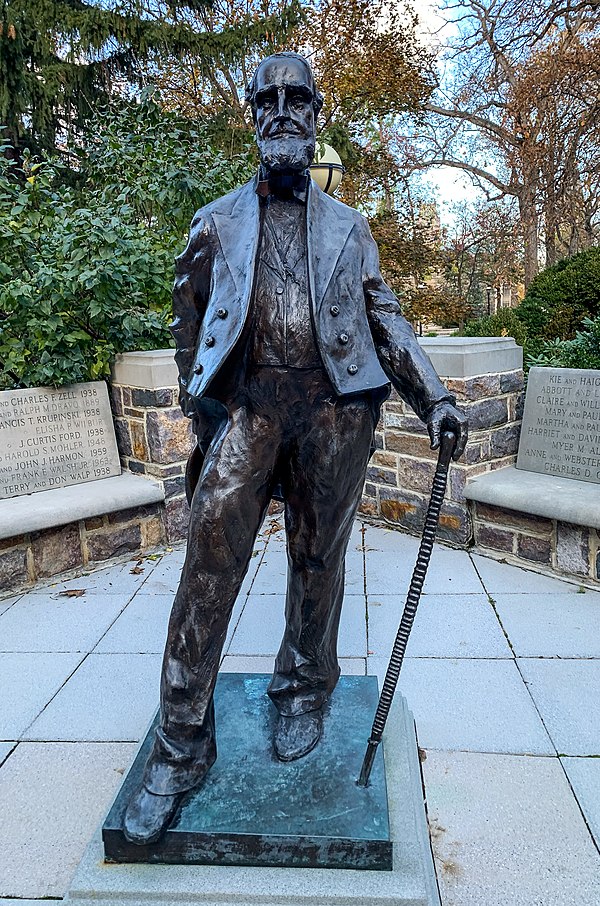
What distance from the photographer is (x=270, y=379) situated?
1928 mm

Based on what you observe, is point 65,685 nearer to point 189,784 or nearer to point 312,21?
point 189,784

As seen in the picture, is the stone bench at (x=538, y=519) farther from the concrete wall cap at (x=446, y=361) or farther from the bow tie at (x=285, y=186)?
the bow tie at (x=285, y=186)

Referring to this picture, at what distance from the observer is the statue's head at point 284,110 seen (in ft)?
5.91

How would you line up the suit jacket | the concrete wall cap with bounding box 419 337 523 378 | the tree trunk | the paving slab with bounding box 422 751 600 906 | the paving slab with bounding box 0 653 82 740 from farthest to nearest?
1. the tree trunk
2. the concrete wall cap with bounding box 419 337 523 378
3. the paving slab with bounding box 0 653 82 740
4. the paving slab with bounding box 422 751 600 906
5. the suit jacket

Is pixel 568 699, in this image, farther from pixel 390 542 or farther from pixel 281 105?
pixel 281 105

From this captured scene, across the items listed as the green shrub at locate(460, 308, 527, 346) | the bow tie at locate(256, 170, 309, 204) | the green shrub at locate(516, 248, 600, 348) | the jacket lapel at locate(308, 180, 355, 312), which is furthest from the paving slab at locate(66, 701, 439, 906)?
the green shrub at locate(516, 248, 600, 348)

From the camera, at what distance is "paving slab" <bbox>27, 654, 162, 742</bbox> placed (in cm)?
286

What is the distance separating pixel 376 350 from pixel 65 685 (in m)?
2.29

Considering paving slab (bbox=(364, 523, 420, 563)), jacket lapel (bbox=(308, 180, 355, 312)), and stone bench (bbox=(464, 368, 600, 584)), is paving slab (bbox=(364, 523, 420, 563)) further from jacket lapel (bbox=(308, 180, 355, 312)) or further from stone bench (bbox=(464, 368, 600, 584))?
jacket lapel (bbox=(308, 180, 355, 312))

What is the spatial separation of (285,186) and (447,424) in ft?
2.65

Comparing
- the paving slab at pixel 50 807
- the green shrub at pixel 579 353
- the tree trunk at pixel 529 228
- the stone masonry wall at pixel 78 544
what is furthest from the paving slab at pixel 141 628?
the tree trunk at pixel 529 228

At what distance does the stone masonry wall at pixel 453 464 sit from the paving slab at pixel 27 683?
280 cm

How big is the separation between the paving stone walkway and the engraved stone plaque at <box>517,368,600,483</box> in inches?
32.8

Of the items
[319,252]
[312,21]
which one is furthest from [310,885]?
[312,21]
